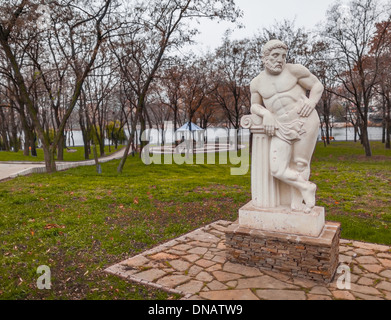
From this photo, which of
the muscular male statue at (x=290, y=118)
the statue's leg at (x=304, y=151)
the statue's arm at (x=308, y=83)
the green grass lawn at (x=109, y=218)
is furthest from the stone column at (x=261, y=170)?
the green grass lawn at (x=109, y=218)

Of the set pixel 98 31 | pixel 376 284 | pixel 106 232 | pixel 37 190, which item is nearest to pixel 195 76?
pixel 98 31

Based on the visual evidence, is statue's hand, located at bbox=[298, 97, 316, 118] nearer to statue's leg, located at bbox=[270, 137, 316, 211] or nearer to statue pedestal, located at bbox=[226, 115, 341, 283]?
statue's leg, located at bbox=[270, 137, 316, 211]

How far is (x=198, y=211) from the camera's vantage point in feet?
25.5

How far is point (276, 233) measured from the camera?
456 centimetres

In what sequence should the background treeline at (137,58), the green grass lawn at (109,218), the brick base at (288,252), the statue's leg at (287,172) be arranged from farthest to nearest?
the background treeline at (137,58) < the statue's leg at (287,172) < the green grass lawn at (109,218) < the brick base at (288,252)

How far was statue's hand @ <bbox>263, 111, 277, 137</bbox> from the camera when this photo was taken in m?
4.59

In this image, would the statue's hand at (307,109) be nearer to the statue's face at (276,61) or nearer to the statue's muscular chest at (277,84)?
the statue's muscular chest at (277,84)

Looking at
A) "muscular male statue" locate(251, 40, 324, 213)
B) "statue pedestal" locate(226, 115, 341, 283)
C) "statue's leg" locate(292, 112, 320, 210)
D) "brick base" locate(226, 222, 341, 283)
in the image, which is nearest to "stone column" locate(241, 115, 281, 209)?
"statue pedestal" locate(226, 115, 341, 283)

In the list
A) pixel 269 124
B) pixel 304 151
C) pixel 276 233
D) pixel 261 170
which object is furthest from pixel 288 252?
pixel 269 124

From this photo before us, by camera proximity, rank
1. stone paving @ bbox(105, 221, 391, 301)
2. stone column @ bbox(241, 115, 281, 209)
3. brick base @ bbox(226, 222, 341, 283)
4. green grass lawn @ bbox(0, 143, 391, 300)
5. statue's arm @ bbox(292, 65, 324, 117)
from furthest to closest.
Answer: stone column @ bbox(241, 115, 281, 209) → statue's arm @ bbox(292, 65, 324, 117) → green grass lawn @ bbox(0, 143, 391, 300) → brick base @ bbox(226, 222, 341, 283) → stone paving @ bbox(105, 221, 391, 301)

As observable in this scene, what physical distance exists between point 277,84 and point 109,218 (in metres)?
4.50

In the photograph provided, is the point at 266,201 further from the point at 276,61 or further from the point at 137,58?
the point at 137,58

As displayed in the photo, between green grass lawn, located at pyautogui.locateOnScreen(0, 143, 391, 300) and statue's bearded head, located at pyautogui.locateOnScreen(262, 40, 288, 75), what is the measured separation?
10.8 feet

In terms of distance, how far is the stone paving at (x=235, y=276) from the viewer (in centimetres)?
394
